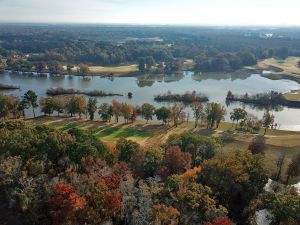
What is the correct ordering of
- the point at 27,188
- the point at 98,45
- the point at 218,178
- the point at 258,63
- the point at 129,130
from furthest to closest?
the point at 98,45 < the point at 258,63 < the point at 129,130 < the point at 218,178 < the point at 27,188

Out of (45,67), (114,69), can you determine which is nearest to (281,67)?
(114,69)

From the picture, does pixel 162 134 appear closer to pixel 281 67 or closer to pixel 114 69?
pixel 114 69

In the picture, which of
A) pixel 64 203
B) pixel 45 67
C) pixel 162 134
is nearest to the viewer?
pixel 64 203

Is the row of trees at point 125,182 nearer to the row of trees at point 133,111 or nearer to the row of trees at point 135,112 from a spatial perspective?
the row of trees at point 133,111

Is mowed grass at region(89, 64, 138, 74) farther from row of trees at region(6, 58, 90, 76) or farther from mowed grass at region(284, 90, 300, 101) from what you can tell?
mowed grass at region(284, 90, 300, 101)

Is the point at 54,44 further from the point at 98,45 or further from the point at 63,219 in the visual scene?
the point at 63,219

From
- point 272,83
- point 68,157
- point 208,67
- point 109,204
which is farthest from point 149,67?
point 109,204

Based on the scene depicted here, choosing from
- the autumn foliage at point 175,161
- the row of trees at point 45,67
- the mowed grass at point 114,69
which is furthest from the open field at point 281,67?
the autumn foliage at point 175,161
